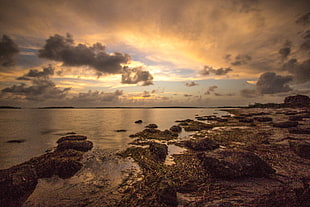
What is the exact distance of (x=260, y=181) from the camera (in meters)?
7.09

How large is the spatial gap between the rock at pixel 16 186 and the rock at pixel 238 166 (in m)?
10.1

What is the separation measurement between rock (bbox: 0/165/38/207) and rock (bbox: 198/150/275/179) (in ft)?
33.1

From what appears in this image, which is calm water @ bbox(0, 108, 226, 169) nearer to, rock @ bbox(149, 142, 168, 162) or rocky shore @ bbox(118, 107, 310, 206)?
rock @ bbox(149, 142, 168, 162)

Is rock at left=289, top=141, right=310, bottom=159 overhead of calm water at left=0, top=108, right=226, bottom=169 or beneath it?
overhead

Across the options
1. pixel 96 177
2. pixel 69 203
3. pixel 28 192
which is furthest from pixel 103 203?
pixel 28 192

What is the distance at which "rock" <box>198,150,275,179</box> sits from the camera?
7387 millimetres

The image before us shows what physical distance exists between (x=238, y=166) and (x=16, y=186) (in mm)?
11762

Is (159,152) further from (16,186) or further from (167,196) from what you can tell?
(16,186)

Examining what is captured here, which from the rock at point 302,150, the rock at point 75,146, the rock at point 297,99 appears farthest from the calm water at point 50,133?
the rock at point 297,99

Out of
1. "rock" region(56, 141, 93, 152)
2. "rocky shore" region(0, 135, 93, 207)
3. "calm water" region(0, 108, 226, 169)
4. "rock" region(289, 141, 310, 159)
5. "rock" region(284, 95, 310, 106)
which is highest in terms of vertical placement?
"rock" region(284, 95, 310, 106)

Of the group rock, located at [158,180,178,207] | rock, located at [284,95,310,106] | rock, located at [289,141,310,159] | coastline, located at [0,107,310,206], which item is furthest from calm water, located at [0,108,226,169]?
rock, located at [284,95,310,106]

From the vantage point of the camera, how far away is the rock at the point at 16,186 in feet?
21.1

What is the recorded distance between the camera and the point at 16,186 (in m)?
6.89

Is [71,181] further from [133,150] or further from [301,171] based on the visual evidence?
[301,171]
